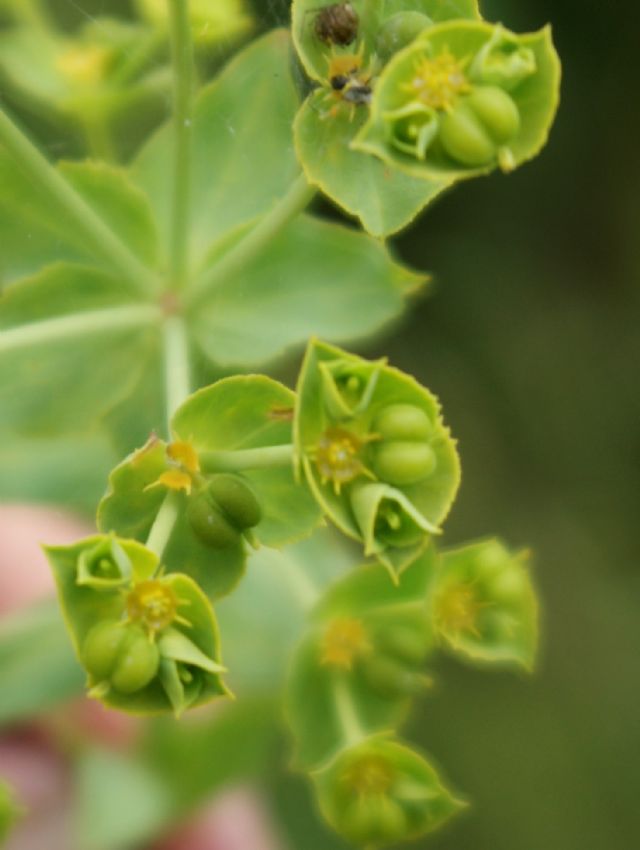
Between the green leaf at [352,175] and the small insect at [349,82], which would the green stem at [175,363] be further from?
the small insect at [349,82]

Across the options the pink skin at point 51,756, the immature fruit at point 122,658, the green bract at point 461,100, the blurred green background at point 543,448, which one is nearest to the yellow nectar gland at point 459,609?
the immature fruit at point 122,658

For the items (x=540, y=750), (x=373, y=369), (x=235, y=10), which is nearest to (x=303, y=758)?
(x=373, y=369)

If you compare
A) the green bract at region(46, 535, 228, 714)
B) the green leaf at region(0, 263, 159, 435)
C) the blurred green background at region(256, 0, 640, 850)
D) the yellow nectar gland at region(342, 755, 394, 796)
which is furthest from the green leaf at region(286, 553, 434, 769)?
the blurred green background at region(256, 0, 640, 850)

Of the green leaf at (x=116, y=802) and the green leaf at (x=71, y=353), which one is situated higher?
the green leaf at (x=71, y=353)

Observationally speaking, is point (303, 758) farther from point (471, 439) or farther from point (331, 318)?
point (471, 439)

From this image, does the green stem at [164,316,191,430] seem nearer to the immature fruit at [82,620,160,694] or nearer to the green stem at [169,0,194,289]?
the green stem at [169,0,194,289]
